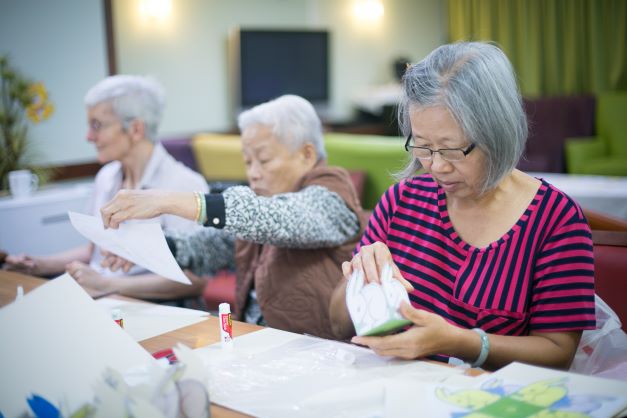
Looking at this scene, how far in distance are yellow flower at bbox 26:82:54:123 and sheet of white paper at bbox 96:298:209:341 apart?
2.85 metres

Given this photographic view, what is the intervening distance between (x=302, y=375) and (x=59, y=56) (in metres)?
4.27

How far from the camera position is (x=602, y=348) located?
146 centimetres

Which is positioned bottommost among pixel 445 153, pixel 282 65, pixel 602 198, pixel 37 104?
pixel 602 198

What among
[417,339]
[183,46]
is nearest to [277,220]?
[417,339]

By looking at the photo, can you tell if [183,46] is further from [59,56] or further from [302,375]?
[302,375]

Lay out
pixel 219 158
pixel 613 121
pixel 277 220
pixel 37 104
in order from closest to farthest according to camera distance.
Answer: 1. pixel 277 220
2. pixel 219 158
3. pixel 37 104
4. pixel 613 121

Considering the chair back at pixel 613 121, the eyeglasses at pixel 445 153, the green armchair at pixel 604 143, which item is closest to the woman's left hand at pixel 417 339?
the eyeglasses at pixel 445 153

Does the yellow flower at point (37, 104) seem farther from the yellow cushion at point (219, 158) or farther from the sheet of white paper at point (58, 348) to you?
the sheet of white paper at point (58, 348)

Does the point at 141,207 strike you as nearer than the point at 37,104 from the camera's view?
Yes

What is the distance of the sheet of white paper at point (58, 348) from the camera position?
1.10 m

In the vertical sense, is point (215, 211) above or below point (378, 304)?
above

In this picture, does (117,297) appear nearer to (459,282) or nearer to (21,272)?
(21,272)

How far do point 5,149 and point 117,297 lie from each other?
281 centimetres

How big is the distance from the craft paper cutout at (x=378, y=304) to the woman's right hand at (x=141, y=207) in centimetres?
46
